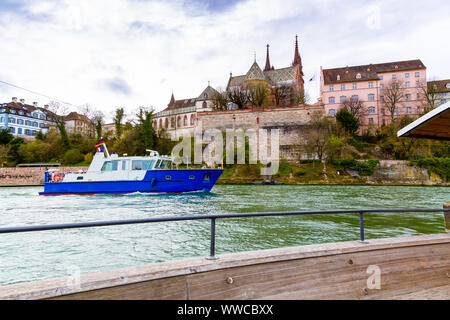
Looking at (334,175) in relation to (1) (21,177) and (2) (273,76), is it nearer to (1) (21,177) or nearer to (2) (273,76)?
(2) (273,76)

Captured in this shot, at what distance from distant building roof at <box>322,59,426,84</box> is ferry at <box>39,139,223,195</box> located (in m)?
44.8

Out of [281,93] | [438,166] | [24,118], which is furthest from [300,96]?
[24,118]

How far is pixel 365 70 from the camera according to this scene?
56562 mm

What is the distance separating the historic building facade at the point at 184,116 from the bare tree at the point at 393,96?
35041 mm

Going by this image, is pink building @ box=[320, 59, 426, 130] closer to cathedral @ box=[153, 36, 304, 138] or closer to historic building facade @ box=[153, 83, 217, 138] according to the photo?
cathedral @ box=[153, 36, 304, 138]

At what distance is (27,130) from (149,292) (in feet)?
285

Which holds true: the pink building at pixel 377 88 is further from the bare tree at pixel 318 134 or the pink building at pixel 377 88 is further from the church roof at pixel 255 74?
the church roof at pixel 255 74

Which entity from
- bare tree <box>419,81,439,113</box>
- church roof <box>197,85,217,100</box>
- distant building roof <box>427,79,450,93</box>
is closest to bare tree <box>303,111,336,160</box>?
bare tree <box>419,81,439,113</box>

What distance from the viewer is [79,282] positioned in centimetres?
220

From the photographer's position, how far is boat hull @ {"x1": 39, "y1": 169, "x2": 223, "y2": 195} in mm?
20578

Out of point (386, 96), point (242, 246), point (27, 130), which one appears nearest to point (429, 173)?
point (386, 96)

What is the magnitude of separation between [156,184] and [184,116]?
53759mm

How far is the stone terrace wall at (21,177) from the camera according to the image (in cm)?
4581

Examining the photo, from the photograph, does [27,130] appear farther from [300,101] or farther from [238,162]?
[300,101]
